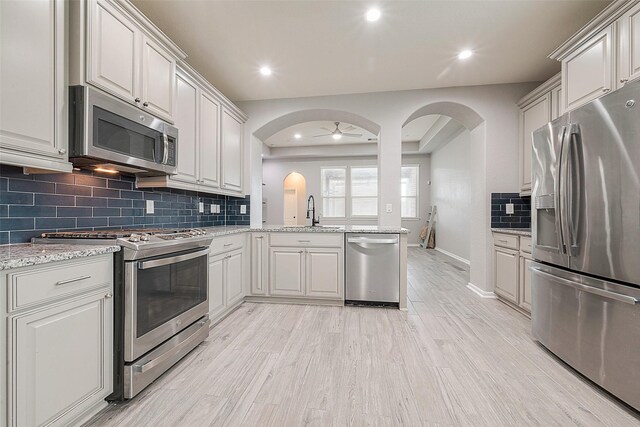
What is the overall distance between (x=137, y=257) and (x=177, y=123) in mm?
1400

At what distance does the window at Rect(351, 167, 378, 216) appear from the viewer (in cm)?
831

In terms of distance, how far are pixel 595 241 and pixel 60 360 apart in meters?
2.99

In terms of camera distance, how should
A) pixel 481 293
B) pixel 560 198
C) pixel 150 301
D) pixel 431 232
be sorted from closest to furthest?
1. pixel 150 301
2. pixel 560 198
3. pixel 481 293
4. pixel 431 232

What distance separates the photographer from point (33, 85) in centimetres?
134

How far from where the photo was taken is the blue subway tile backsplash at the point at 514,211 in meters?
3.38

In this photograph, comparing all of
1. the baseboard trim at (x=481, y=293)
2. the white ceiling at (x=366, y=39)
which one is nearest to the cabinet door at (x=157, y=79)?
the white ceiling at (x=366, y=39)

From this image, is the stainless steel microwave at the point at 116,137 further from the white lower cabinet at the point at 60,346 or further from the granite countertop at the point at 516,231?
the granite countertop at the point at 516,231

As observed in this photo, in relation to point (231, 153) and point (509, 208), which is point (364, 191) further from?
point (231, 153)

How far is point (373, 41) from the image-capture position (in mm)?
2564

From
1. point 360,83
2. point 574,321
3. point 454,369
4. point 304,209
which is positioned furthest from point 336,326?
point 304,209

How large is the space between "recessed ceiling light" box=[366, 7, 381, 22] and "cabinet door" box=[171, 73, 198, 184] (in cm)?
173

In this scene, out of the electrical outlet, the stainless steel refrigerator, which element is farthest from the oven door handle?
the electrical outlet

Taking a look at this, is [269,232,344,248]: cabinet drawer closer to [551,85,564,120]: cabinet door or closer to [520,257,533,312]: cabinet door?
[520,257,533,312]: cabinet door

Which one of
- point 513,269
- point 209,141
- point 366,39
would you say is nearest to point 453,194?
point 513,269
